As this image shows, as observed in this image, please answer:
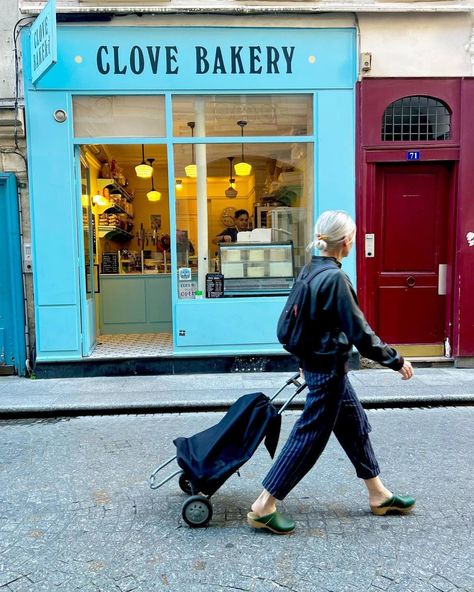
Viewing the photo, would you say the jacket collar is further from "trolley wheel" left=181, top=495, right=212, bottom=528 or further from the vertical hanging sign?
the vertical hanging sign

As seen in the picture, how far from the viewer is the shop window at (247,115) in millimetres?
6793

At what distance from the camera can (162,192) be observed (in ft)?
34.8

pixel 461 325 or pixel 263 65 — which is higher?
pixel 263 65

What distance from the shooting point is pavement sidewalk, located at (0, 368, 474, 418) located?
18.2 ft

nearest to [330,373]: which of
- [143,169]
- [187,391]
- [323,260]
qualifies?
[323,260]

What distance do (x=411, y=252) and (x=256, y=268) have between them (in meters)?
2.23

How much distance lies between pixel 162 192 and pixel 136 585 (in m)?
8.92

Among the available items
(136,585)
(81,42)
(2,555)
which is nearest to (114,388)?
(2,555)

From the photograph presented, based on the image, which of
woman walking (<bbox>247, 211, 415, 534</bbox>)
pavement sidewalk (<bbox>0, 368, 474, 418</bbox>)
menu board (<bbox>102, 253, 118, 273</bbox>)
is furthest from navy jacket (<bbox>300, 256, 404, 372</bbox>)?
menu board (<bbox>102, 253, 118, 273</bbox>)

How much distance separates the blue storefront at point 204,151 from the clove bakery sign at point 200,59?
13mm

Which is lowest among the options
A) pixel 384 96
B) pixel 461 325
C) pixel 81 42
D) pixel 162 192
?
pixel 461 325

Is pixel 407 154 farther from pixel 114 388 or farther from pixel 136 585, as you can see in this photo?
pixel 136 585

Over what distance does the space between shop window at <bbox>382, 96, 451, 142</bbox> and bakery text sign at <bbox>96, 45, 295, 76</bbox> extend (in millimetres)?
1546

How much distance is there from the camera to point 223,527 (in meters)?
3.11
